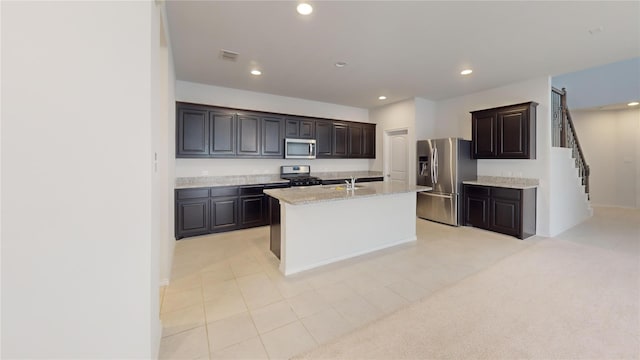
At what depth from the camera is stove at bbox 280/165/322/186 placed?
5390mm

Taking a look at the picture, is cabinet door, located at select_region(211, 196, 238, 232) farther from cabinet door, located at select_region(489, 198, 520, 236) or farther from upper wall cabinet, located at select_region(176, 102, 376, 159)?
cabinet door, located at select_region(489, 198, 520, 236)

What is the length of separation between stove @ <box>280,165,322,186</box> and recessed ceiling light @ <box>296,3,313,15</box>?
3196 mm

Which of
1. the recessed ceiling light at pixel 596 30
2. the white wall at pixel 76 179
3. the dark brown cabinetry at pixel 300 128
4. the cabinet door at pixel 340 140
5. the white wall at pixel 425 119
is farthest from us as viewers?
the cabinet door at pixel 340 140

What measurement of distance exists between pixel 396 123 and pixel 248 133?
3.49 metres

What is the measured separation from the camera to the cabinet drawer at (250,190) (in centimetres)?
478

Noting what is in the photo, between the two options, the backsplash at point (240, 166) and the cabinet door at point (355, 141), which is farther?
the cabinet door at point (355, 141)

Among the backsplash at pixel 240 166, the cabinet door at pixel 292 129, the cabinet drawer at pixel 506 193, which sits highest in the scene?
the cabinet door at pixel 292 129

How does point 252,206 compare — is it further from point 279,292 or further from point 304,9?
point 304,9

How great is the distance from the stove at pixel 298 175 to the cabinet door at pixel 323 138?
1.57 ft

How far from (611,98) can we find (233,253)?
849 centimetres

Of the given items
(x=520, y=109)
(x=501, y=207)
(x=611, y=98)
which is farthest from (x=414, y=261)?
(x=611, y=98)

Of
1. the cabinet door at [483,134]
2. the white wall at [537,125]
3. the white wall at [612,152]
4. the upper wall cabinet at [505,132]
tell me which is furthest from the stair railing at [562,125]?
the white wall at [612,152]

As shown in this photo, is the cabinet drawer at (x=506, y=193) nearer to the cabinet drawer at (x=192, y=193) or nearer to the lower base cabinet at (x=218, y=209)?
the lower base cabinet at (x=218, y=209)

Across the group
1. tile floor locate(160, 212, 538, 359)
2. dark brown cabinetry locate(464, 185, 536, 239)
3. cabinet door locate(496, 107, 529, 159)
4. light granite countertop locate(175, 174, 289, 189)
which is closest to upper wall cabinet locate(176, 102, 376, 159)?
light granite countertop locate(175, 174, 289, 189)
